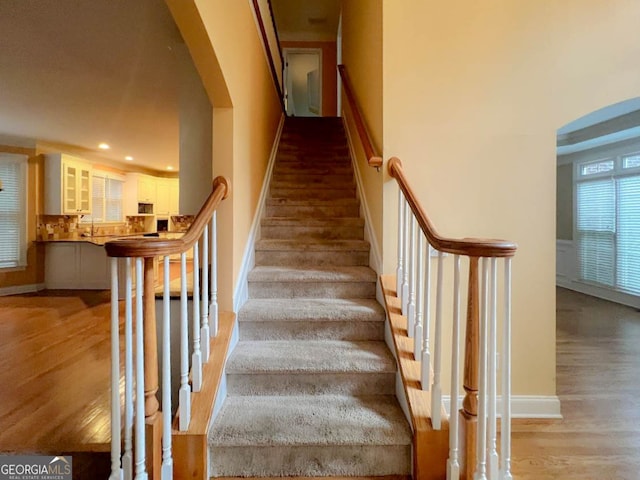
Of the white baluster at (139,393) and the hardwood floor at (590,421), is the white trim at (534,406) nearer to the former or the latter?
the hardwood floor at (590,421)

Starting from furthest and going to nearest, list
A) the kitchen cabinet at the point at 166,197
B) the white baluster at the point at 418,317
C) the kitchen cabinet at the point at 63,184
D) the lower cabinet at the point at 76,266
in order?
the kitchen cabinet at the point at 166,197 < the kitchen cabinet at the point at 63,184 < the lower cabinet at the point at 76,266 < the white baluster at the point at 418,317

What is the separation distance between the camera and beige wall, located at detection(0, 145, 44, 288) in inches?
209

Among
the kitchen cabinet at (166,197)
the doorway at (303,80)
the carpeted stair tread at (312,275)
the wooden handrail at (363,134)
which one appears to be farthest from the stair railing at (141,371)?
the kitchen cabinet at (166,197)

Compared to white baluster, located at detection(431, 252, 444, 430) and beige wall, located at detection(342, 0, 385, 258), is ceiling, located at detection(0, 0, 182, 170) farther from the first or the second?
white baluster, located at detection(431, 252, 444, 430)

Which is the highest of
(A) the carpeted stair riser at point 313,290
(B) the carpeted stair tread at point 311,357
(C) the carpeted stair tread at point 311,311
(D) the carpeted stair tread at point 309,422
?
(A) the carpeted stair riser at point 313,290

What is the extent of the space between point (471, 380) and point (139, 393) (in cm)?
128

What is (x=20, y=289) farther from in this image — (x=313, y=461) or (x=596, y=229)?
(x=596, y=229)

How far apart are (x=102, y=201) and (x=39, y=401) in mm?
6046

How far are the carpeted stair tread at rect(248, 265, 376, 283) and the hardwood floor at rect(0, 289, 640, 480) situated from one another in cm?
120

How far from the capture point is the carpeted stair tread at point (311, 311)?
6.57ft

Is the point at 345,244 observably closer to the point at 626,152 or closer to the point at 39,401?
the point at 39,401

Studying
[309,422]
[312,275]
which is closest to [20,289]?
[312,275]

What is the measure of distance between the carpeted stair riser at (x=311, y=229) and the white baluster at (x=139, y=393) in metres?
1.64

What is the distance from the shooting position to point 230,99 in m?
1.93
